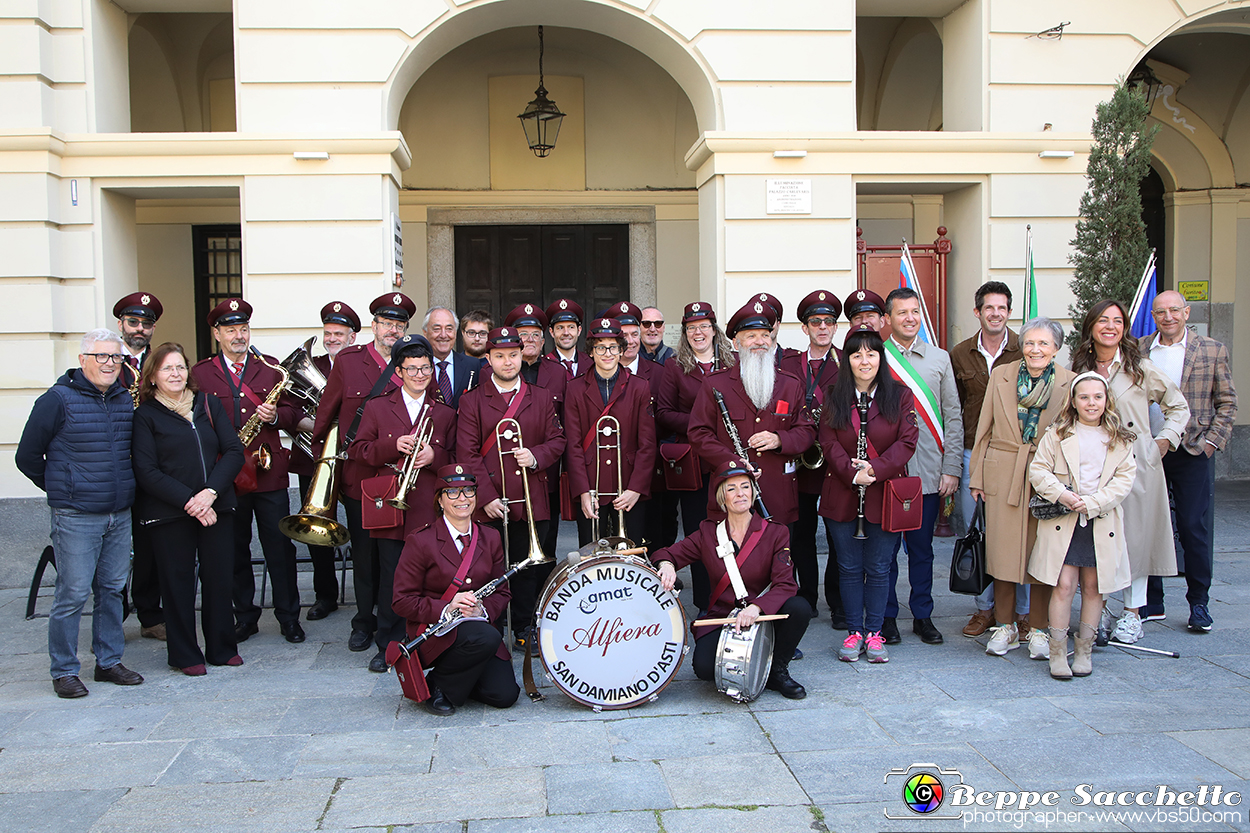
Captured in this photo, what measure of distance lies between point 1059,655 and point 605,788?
2805 millimetres

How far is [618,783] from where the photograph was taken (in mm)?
4070

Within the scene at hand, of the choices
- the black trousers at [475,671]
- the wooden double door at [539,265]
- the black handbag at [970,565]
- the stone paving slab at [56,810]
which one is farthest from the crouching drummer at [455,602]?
the wooden double door at [539,265]

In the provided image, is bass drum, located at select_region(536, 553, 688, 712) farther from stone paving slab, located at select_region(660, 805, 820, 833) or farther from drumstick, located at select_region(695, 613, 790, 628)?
stone paving slab, located at select_region(660, 805, 820, 833)

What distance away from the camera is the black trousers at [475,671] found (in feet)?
16.1

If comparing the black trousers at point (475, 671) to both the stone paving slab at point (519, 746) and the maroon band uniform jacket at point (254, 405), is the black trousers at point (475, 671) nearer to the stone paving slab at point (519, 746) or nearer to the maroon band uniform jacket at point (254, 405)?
the stone paving slab at point (519, 746)

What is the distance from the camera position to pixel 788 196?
8922 mm

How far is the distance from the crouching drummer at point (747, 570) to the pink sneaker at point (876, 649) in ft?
2.38

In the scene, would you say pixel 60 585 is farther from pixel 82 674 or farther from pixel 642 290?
pixel 642 290

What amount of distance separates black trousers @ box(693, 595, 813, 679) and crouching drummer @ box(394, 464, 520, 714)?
3.24 ft

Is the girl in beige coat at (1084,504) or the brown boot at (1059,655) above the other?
the girl in beige coat at (1084,504)

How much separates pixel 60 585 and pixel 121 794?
1837 mm

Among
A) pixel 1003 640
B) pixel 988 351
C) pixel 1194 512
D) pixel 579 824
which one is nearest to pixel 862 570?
pixel 1003 640

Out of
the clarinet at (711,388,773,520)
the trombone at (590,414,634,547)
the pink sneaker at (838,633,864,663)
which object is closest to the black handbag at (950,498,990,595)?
the pink sneaker at (838,633,864,663)

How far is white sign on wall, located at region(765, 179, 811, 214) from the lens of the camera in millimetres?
8906
